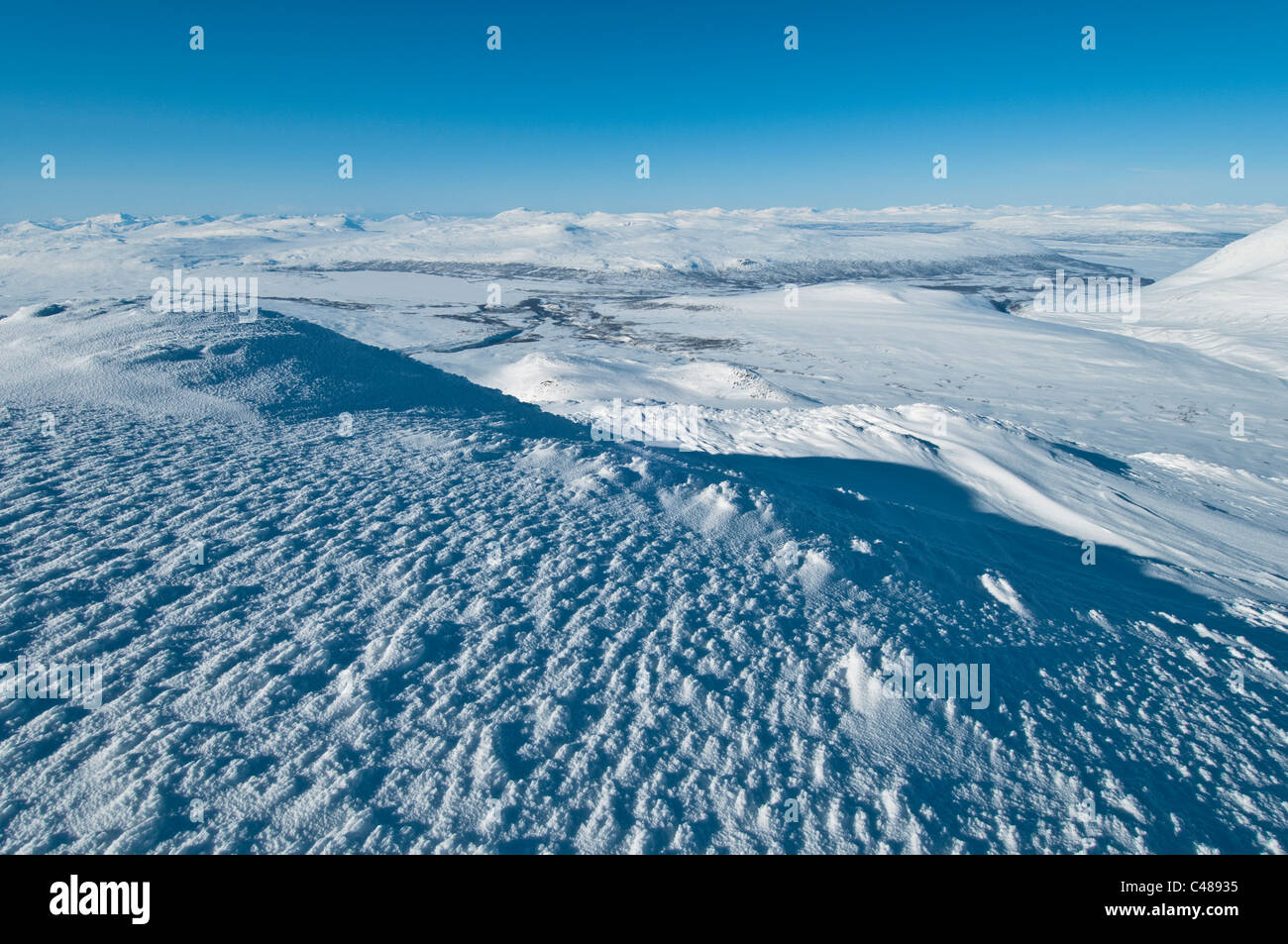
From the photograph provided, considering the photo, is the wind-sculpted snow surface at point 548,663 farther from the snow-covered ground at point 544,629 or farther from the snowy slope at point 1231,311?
the snowy slope at point 1231,311

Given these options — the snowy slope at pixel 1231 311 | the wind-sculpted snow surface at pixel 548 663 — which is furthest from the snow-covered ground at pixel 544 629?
the snowy slope at pixel 1231 311

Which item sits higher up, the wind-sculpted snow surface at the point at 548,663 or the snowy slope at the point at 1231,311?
the snowy slope at the point at 1231,311

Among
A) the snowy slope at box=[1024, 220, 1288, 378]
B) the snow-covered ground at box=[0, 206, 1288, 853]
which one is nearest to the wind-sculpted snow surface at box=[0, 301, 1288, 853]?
the snow-covered ground at box=[0, 206, 1288, 853]

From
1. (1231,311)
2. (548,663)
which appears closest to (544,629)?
(548,663)

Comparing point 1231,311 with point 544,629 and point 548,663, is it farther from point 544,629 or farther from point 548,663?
point 548,663

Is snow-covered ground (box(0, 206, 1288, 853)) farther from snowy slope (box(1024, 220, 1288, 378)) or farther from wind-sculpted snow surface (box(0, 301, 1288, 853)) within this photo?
snowy slope (box(1024, 220, 1288, 378))
